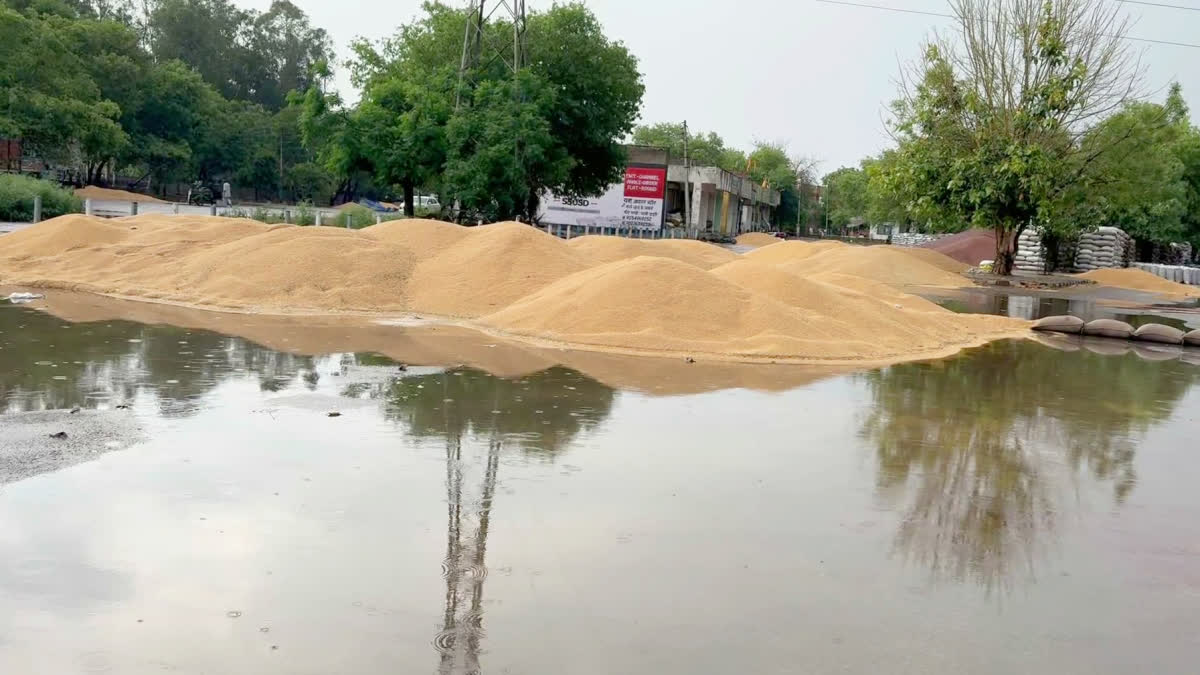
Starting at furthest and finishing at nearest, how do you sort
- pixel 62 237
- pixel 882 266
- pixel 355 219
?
1. pixel 882 266
2. pixel 355 219
3. pixel 62 237

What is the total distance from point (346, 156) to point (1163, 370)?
26.6m

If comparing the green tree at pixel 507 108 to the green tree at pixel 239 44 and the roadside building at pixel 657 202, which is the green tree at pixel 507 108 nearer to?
the roadside building at pixel 657 202

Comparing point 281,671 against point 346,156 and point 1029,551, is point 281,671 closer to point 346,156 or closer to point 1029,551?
point 1029,551

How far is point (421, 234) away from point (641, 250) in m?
6.09

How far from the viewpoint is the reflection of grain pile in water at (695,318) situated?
14.6 metres

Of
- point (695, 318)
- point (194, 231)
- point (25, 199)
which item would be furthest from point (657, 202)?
point (695, 318)

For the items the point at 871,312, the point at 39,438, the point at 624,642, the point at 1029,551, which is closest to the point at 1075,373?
the point at 871,312

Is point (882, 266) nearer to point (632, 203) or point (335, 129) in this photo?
point (335, 129)

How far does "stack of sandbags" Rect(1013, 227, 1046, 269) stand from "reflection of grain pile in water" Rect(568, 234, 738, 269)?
17826 millimetres

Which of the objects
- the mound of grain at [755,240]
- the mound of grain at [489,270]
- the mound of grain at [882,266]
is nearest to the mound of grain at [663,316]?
the mound of grain at [489,270]

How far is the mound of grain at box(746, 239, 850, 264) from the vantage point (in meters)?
37.8

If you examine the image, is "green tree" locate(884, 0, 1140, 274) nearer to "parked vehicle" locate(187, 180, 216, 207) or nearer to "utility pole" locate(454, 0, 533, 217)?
"utility pole" locate(454, 0, 533, 217)

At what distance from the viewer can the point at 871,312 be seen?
17.7 m

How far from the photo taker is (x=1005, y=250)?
37.1 m
